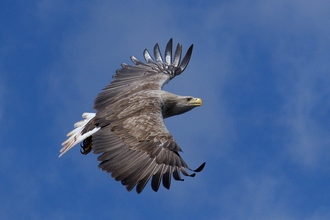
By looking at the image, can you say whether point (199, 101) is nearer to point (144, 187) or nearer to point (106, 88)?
point (106, 88)

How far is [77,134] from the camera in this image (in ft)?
48.9

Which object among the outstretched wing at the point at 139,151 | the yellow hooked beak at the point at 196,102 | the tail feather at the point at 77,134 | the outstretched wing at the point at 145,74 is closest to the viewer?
the outstretched wing at the point at 139,151

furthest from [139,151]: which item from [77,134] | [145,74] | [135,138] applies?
[145,74]

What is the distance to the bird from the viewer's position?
12.5m

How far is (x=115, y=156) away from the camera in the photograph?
12.9 metres

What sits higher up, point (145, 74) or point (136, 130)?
point (145, 74)

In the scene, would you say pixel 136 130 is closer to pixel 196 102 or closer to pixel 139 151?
pixel 139 151

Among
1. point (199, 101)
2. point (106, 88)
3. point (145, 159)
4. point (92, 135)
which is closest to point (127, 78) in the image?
point (106, 88)

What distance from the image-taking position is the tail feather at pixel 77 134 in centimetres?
1439

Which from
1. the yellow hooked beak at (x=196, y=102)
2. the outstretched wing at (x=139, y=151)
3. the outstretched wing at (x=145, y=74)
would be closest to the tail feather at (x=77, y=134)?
the outstretched wing at (x=145, y=74)

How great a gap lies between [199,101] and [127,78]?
90.6 inches

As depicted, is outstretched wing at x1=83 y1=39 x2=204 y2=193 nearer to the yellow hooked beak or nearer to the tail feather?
the tail feather

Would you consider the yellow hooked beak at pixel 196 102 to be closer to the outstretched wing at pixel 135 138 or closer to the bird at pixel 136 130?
the bird at pixel 136 130

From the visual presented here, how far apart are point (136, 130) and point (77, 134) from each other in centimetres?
193
